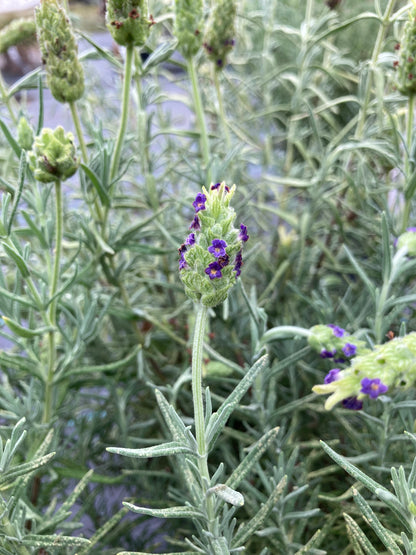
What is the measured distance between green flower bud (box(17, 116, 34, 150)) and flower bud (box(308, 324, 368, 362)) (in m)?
0.49

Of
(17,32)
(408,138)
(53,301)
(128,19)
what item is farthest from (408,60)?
(17,32)

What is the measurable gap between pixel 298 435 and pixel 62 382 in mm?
445

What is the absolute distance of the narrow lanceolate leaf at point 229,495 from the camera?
48 centimetres

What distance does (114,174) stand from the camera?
2.67 feet

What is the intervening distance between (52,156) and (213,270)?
0.30 meters

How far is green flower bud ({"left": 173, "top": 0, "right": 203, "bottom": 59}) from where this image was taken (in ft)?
2.74

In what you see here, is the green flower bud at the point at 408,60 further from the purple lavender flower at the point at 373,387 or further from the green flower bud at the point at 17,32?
the green flower bud at the point at 17,32

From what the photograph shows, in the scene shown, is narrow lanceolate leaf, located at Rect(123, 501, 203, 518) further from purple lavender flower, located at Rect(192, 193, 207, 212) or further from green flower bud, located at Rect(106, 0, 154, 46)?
green flower bud, located at Rect(106, 0, 154, 46)

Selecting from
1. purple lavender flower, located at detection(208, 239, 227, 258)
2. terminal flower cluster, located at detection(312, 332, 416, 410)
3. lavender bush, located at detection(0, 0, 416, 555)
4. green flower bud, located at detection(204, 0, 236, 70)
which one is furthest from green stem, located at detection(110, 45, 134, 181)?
terminal flower cluster, located at detection(312, 332, 416, 410)

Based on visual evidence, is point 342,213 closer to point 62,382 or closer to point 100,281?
point 100,281

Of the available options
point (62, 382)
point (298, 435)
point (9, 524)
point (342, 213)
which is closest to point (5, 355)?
point (62, 382)

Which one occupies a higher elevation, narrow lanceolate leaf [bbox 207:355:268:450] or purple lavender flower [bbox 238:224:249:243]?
purple lavender flower [bbox 238:224:249:243]

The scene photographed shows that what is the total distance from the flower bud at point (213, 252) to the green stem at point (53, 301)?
9.9 inches

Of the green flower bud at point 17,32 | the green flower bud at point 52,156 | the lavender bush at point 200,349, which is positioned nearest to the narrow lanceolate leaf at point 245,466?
the lavender bush at point 200,349
